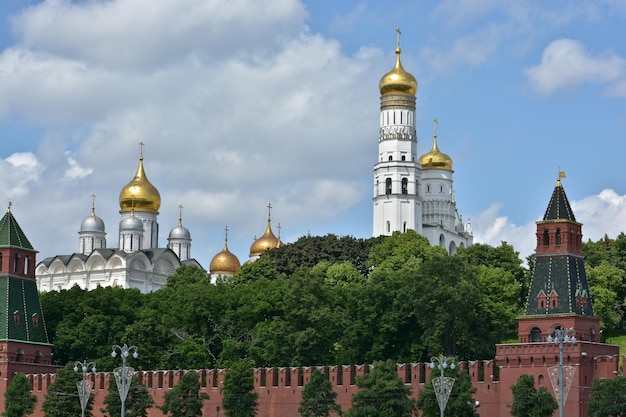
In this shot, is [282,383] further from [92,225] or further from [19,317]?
[92,225]

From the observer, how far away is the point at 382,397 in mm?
84188

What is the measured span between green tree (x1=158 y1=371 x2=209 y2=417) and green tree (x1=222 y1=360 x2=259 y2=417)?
48.1 inches

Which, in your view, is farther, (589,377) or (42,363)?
(42,363)

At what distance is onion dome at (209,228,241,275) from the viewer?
175125 millimetres

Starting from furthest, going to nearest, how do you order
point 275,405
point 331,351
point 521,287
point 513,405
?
point 521,287 → point 331,351 → point 275,405 → point 513,405

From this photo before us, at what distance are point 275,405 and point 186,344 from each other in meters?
11.9

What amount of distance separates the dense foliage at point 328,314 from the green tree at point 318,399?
25.0 feet

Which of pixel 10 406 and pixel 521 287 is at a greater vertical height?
pixel 521 287

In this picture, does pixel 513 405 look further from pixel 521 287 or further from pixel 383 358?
pixel 521 287

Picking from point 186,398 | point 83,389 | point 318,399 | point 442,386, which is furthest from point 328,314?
point 442,386

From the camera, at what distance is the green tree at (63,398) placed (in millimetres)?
94062

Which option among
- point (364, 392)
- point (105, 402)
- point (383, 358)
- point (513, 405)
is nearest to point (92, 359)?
point (105, 402)

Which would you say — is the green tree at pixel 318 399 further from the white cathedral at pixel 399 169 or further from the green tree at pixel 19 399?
the white cathedral at pixel 399 169

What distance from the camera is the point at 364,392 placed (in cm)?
8475
